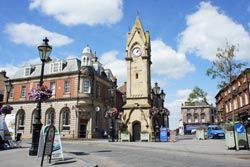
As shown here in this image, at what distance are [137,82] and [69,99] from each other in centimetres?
1237

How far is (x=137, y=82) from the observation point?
110ft

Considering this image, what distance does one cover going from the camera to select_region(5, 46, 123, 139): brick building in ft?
124

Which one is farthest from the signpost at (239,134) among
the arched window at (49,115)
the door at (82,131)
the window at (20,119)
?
the window at (20,119)

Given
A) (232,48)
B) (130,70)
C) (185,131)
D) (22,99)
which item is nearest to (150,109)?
(130,70)

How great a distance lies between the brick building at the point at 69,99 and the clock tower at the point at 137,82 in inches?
169

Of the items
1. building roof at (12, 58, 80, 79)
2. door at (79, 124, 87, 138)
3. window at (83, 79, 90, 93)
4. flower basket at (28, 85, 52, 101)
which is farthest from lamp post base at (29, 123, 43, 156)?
building roof at (12, 58, 80, 79)

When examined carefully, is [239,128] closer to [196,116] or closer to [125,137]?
[125,137]

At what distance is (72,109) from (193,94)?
29838 millimetres

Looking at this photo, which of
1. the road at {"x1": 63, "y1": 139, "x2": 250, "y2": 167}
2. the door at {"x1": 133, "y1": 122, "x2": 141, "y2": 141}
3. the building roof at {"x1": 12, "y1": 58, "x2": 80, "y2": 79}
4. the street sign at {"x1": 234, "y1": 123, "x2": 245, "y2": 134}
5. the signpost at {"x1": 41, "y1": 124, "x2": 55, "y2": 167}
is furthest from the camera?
the building roof at {"x1": 12, "y1": 58, "x2": 80, "y2": 79}

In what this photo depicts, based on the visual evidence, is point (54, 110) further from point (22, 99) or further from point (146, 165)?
point (146, 165)

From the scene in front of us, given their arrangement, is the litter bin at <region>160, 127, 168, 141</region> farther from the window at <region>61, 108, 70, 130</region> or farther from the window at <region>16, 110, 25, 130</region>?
the window at <region>16, 110, 25, 130</region>

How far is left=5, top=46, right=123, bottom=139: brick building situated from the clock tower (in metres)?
4.30

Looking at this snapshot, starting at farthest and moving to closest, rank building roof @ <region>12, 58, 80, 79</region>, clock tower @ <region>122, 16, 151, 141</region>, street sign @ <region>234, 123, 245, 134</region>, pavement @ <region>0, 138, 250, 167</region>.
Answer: building roof @ <region>12, 58, 80, 79</region>
clock tower @ <region>122, 16, 151, 141</region>
street sign @ <region>234, 123, 245, 134</region>
pavement @ <region>0, 138, 250, 167</region>

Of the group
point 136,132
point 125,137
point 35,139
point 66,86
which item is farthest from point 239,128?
point 66,86
